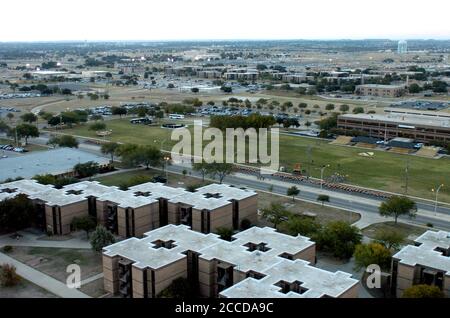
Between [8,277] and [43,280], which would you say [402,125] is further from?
[8,277]

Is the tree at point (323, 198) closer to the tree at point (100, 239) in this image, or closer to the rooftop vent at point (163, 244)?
the rooftop vent at point (163, 244)

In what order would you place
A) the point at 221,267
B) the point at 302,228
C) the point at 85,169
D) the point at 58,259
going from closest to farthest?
the point at 221,267 → the point at 58,259 → the point at 302,228 → the point at 85,169

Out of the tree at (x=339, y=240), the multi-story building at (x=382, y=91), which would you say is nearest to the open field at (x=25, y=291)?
the tree at (x=339, y=240)

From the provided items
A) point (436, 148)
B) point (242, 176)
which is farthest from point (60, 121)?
point (436, 148)

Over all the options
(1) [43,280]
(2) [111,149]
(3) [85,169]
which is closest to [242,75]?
(2) [111,149]

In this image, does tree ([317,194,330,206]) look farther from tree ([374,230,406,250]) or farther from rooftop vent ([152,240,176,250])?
rooftop vent ([152,240,176,250])

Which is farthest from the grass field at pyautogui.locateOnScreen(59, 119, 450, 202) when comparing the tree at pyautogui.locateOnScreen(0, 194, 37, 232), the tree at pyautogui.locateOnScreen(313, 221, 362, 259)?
the tree at pyautogui.locateOnScreen(0, 194, 37, 232)
